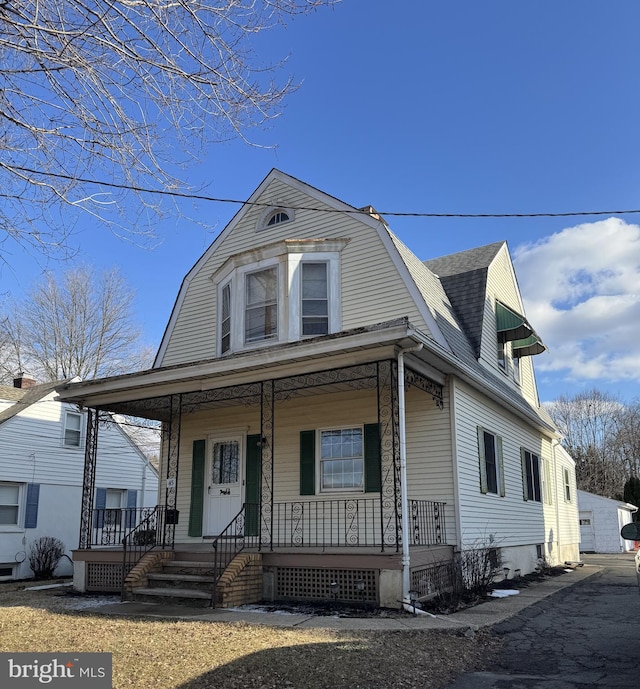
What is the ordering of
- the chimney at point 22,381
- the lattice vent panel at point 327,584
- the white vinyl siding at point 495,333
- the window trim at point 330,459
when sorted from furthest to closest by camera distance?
the chimney at point 22,381
the white vinyl siding at point 495,333
the window trim at point 330,459
the lattice vent panel at point 327,584

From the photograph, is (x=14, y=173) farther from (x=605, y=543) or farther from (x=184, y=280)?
(x=605, y=543)

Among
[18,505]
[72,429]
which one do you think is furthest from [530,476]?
[18,505]

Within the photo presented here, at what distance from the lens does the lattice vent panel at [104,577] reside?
11.3 metres

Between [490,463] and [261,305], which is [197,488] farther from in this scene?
[490,463]

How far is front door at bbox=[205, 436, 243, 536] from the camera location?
42.9ft

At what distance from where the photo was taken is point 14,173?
20.4 feet

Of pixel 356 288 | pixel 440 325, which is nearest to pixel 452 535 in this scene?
pixel 440 325

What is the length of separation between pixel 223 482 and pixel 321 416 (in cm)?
275

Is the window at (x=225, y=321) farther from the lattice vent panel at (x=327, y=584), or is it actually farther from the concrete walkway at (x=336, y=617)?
the concrete walkway at (x=336, y=617)

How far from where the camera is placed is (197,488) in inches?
532

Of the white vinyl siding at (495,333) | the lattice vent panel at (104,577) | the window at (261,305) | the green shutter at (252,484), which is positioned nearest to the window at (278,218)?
the window at (261,305)

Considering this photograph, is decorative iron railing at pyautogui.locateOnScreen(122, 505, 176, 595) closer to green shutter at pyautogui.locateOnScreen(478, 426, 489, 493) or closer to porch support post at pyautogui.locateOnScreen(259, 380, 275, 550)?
porch support post at pyautogui.locateOnScreen(259, 380, 275, 550)

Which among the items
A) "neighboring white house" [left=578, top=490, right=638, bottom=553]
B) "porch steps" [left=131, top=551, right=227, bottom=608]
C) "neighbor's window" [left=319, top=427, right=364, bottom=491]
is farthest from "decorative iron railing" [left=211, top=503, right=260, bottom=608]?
"neighboring white house" [left=578, top=490, right=638, bottom=553]

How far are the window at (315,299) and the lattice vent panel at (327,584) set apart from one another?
14.9 feet
